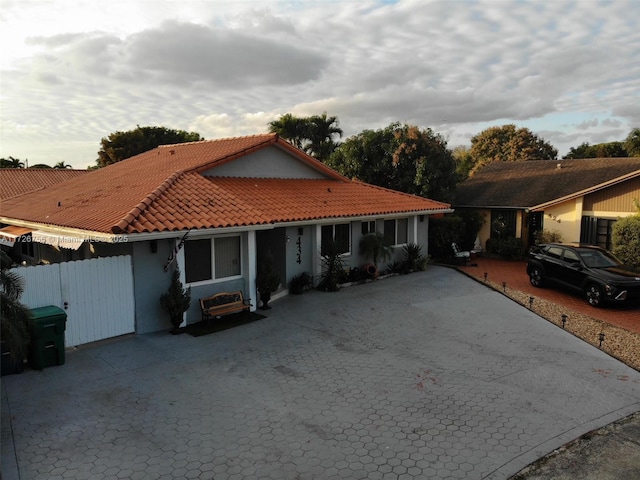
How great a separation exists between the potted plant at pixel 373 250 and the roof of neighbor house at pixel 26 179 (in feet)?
71.8

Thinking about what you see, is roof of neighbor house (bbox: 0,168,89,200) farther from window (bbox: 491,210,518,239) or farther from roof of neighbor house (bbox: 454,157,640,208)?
window (bbox: 491,210,518,239)

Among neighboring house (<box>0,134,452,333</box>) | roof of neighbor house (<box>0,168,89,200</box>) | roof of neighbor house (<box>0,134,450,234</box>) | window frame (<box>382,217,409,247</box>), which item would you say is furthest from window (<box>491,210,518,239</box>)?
roof of neighbor house (<box>0,168,89,200</box>)

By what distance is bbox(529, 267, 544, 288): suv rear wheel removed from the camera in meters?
17.6

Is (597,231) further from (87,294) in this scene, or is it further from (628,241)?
(87,294)

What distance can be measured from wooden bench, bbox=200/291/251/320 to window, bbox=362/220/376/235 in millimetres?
6985

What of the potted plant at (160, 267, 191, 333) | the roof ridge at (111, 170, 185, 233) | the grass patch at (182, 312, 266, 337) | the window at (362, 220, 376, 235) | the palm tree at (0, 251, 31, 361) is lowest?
the grass patch at (182, 312, 266, 337)

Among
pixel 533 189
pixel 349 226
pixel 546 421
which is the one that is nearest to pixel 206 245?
pixel 349 226

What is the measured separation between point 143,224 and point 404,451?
7.62 m

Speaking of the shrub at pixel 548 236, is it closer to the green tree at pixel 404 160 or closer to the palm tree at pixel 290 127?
the green tree at pixel 404 160

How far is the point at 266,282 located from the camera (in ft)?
44.0

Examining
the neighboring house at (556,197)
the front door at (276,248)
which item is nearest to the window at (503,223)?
the neighboring house at (556,197)

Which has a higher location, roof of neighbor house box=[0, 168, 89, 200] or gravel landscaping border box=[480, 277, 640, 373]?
roof of neighbor house box=[0, 168, 89, 200]

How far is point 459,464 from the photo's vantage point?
6.04 meters

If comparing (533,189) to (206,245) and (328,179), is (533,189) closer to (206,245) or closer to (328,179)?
(328,179)
